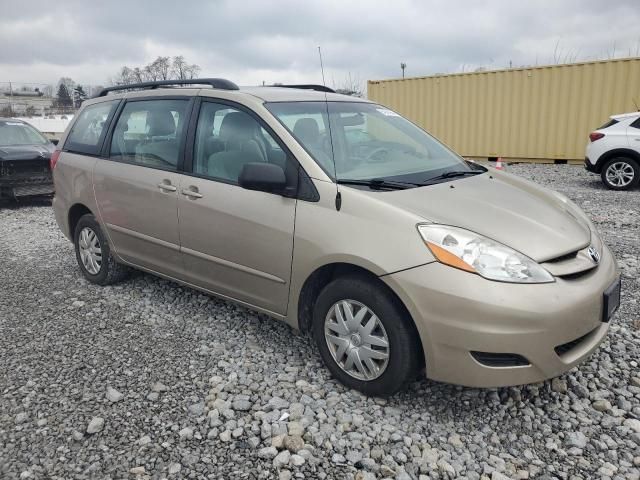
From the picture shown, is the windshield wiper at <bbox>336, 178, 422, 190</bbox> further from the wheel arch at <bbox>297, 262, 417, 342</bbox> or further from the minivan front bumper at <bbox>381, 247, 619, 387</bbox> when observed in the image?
the minivan front bumper at <bbox>381, 247, 619, 387</bbox>

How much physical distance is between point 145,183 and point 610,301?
3.22 metres

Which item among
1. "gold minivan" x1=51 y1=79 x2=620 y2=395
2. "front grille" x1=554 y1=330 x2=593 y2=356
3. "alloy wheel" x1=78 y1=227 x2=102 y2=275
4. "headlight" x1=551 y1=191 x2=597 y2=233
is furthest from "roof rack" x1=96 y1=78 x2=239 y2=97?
"front grille" x1=554 y1=330 x2=593 y2=356

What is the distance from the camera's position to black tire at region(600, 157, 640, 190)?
9734 mm

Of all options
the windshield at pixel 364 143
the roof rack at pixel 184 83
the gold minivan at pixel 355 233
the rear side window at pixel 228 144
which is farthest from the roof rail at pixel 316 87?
the rear side window at pixel 228 144

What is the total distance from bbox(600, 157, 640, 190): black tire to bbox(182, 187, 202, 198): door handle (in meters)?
9.02

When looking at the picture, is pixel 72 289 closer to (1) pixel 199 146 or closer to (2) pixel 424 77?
(1) pixel 199 146

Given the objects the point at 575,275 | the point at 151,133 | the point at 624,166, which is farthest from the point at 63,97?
the point at 575,275

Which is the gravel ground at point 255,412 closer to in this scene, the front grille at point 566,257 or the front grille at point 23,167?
the front grille at point 566,257

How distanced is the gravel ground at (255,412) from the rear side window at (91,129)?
1535 mm

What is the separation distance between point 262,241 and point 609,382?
2.23 metres

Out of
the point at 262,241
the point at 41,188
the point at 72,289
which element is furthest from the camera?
the point at 41,188

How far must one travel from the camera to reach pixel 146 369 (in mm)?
Answer: 3350

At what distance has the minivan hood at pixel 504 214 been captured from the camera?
2.66 metres

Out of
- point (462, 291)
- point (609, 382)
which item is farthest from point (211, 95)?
point (609, 382)
